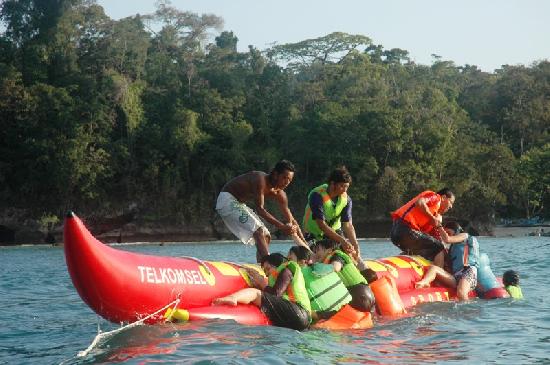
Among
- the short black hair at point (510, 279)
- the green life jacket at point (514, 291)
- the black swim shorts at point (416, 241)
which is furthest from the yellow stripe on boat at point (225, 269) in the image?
the short black hair at point (510, 279)

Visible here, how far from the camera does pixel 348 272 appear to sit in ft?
26.9

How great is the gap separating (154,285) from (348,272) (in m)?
2.33

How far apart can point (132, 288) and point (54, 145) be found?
113 ft

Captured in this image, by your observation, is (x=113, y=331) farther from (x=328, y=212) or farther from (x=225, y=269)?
(x=328, y=212)

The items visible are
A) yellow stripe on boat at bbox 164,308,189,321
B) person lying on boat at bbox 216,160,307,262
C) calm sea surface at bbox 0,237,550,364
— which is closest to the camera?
calm sea surface at bbox 0,237,550,364

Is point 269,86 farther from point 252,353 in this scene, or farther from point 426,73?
point 252,353

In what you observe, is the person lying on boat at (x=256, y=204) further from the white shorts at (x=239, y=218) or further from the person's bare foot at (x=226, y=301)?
the person's bare foot at (x=226, y=301)

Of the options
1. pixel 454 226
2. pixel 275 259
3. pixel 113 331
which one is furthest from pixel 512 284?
pixel 113 331

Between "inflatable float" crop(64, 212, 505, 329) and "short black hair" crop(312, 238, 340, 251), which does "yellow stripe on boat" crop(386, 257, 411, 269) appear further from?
"short black hair" crop(312, 238, 340, 251)

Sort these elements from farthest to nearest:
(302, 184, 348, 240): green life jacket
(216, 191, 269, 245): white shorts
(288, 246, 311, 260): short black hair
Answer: (302, 184, 348, 240): green life jacket < (216, 191, 269, 245): white shorts < (288, 246, 311, 260): short black hair

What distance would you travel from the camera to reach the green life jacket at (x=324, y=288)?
7520 millimetres

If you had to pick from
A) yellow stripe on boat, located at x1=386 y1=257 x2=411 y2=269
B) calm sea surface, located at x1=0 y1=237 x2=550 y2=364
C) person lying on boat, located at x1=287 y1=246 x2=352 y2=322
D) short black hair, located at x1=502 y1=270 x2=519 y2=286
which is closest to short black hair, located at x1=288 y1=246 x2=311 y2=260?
person lying on boat, located at x1=287 y1=246 x2=352 y2=322

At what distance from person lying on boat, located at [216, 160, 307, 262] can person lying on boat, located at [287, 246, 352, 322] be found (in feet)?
2.34

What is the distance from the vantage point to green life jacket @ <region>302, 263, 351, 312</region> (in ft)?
24.7
